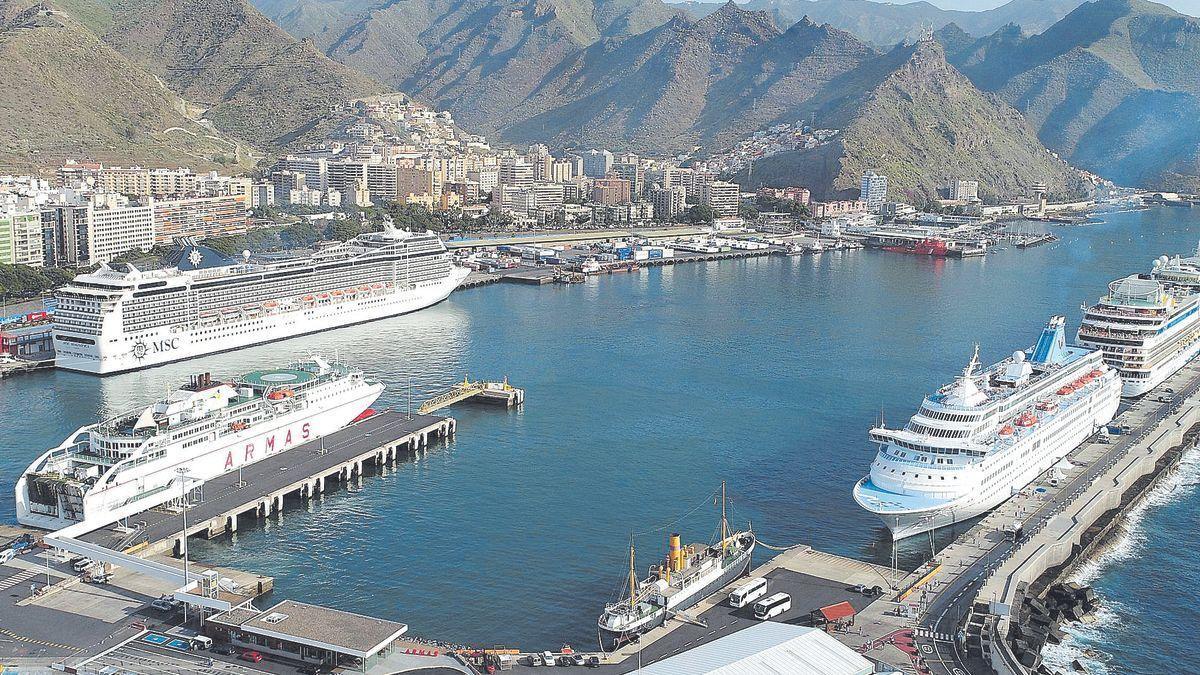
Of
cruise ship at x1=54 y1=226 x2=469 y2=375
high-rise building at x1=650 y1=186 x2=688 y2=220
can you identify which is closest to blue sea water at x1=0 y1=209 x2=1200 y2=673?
cruise ship at x1=54 y1=226 x2=469 y2=375

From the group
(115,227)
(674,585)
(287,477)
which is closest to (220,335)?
(287,477)

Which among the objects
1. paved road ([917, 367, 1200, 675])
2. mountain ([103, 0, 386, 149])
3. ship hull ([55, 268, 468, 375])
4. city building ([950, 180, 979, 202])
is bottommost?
paved road ([917, 367, 1200, 675])

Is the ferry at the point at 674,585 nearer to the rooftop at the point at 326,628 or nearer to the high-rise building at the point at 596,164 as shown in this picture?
the rooftop at the point at 326,628

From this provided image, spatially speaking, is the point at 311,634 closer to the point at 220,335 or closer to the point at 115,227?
the point at 220,335

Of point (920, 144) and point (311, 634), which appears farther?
point (920, 144)

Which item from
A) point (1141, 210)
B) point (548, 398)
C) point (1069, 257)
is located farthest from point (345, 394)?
point (1141, 210)

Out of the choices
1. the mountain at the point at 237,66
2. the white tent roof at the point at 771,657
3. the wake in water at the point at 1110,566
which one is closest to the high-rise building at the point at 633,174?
the mountain at the point at 237,66

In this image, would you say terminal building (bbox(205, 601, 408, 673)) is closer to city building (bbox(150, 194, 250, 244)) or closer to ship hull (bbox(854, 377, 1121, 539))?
ship hull (bbox(854, 377, 1121, 539))
